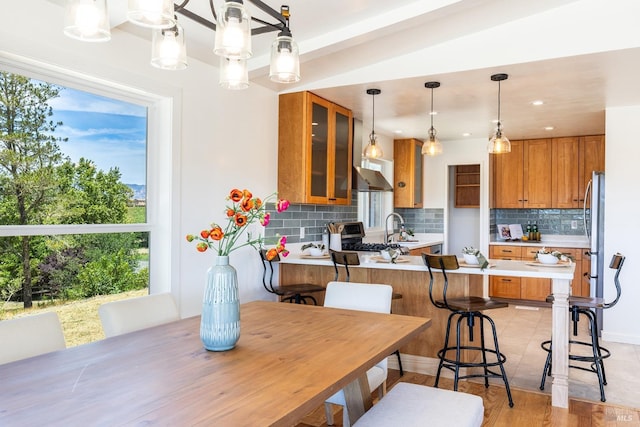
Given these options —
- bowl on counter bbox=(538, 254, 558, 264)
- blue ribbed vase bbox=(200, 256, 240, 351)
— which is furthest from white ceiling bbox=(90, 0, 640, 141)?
blue ribbed vase bbox=(200, 256, 240, 351)

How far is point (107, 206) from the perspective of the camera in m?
2.88

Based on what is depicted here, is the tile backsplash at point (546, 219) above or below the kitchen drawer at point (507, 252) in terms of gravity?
above

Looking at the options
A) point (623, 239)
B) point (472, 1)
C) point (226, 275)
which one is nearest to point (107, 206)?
point (226, 275)

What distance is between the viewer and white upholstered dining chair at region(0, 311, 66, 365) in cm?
168

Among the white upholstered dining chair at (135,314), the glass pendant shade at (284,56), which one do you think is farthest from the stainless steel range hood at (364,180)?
the glass pendant shade at (284,56)

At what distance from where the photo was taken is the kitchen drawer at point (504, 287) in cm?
651

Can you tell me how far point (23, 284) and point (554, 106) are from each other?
4.59m

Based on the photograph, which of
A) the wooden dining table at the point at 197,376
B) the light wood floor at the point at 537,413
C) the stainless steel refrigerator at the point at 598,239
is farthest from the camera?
the stainless steel refrigerator at the point at 598,239

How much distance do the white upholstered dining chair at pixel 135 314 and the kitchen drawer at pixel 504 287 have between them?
17.4 ft

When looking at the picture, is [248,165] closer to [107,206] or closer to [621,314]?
[107,206]

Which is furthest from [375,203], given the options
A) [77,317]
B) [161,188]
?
[77,317]

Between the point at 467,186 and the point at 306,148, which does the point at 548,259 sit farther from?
the point at 467,186

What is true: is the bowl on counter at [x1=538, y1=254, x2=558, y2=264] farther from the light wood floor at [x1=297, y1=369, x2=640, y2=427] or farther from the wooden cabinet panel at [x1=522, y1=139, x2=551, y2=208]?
the wooden cabinet panel at [x1=522, y1=139, x2=551, y2=208]

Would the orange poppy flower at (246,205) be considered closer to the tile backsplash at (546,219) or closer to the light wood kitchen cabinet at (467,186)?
the tile backsplash at (546,219)
